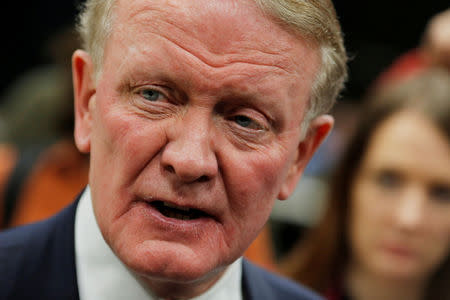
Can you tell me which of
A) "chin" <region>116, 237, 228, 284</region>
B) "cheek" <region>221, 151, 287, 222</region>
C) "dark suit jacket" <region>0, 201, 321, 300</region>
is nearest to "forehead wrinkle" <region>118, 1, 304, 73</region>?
"cheek" <region>221, 151, 287, 222</region>

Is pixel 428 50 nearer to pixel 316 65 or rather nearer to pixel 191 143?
pixel 316 65

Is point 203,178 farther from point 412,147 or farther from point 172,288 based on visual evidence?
point 412,147

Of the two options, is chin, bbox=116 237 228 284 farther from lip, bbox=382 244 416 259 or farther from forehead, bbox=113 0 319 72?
lip, bbox=382 244 416 259


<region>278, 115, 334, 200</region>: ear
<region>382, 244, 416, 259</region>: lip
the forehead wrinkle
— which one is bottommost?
<region>382, 244, 416, 259</region>: lip

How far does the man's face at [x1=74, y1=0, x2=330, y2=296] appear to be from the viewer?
76.5 inches

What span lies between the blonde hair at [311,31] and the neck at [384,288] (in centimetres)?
170

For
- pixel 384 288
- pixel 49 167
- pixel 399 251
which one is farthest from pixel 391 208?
pixel 49 167

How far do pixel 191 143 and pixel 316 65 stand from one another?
0.53 m

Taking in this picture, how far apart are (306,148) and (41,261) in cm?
96

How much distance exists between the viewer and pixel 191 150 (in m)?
1.91

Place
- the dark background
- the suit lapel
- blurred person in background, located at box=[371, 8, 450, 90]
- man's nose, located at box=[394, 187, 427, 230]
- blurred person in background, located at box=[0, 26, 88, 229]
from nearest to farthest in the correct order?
1. the suit lapel
2. man's nose, located at box=[394, 187, 427, 230]
3. blurred person in background, located at box=[0, 26, 88, 229]
4. blurred person in background, located at box=[371, 8, 450, 90]
5. the dark background

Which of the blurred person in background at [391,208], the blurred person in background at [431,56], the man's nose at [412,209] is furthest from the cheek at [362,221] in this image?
the blurred person in background at [431,56]

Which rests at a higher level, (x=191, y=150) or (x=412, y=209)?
(x=191, y=150)

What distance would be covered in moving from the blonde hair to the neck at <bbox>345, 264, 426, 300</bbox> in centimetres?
170
